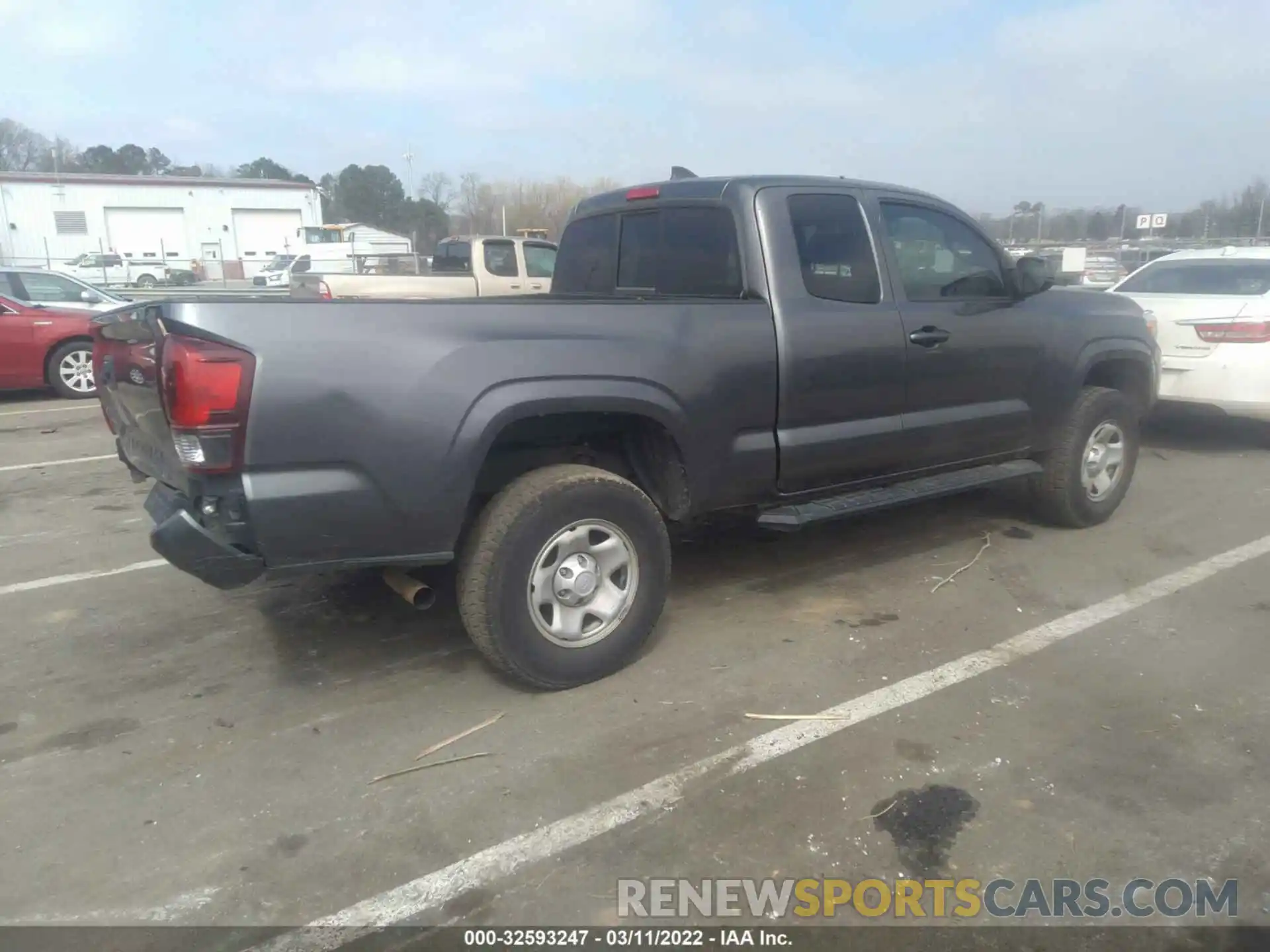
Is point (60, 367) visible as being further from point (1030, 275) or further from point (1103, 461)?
point (1103, 461)

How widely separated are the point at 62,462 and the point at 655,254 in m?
5.66

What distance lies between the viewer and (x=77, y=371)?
10.7m

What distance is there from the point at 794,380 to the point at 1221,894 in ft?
7.60

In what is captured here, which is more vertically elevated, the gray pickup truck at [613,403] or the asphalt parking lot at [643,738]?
the gray pickup truck at [613,403]

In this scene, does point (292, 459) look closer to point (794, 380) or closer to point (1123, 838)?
point (794, 380)

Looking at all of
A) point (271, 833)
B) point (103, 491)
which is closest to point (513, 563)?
point (271, 833)

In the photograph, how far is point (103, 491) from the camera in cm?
659

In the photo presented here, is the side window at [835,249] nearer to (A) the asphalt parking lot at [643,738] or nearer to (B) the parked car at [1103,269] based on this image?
(A) the asphalt parking lot at [643,738]

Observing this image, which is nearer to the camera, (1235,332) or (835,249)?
(835,249)

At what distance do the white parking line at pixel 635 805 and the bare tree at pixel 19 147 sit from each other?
9086 cm

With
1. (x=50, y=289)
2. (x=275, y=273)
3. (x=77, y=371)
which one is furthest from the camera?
(x=275, y=273)

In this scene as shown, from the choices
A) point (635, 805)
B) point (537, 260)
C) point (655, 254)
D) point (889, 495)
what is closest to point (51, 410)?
point (537, 260)

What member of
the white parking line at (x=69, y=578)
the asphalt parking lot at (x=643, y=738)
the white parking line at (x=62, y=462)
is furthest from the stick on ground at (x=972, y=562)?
the white parking line at (x=62, y=462)

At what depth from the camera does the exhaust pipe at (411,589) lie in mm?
3414
